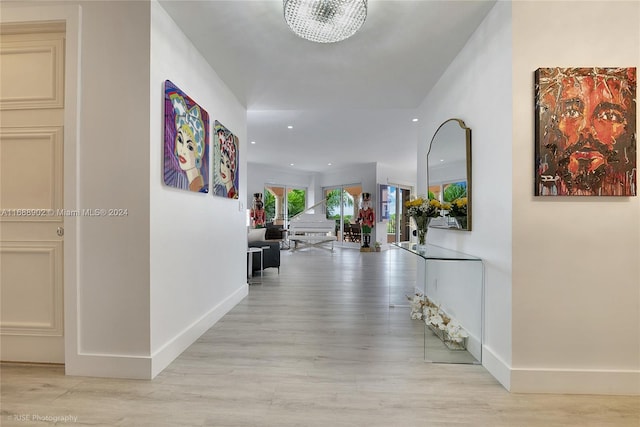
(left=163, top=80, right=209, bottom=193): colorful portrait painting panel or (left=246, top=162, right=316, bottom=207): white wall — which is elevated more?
(left=246, top=162, right=316, bottom=207): white wall

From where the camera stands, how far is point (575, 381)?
178cm

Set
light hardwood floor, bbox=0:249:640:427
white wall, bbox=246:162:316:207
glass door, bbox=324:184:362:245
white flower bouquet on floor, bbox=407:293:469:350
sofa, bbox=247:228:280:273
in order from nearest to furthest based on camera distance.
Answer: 1. light hardwood floor, bbox=0:249:640:427
2. white flower bouquet on floor, bbox=407:293:469:350
3. sofa, bbox=247:228:280:273
4. white wall, bbox=246:162:316:207
5. glass door, bbox=324:184:362:245

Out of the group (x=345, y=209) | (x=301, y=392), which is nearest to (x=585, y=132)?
(x=301, y=392)

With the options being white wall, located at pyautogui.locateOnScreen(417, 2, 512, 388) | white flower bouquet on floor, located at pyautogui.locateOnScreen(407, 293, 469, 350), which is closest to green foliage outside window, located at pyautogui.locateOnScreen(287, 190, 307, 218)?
white flower bouquet on floor, located at pyautogui.locateOnScreen(407, 293, 469, 350)

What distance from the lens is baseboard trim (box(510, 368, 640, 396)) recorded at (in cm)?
176

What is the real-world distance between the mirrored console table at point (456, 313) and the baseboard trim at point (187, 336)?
186 centimetres

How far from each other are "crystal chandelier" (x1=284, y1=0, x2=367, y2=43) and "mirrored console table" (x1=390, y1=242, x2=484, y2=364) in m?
1.71

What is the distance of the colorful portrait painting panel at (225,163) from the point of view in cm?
291

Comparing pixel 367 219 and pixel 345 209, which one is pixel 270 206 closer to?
pixel 345 209

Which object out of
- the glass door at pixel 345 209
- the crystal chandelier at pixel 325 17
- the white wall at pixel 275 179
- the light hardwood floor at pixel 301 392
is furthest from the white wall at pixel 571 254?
the white wall at pixel 275 179

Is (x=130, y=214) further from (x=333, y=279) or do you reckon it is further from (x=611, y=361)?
(x=333, y=279)

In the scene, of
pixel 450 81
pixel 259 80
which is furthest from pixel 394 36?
pixel 259 80

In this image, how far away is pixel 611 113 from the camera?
5.72ft

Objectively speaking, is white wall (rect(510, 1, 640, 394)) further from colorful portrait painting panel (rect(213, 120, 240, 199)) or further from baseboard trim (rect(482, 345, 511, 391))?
colorful portrait painting panel (rect(213, 120, 240, 199))
